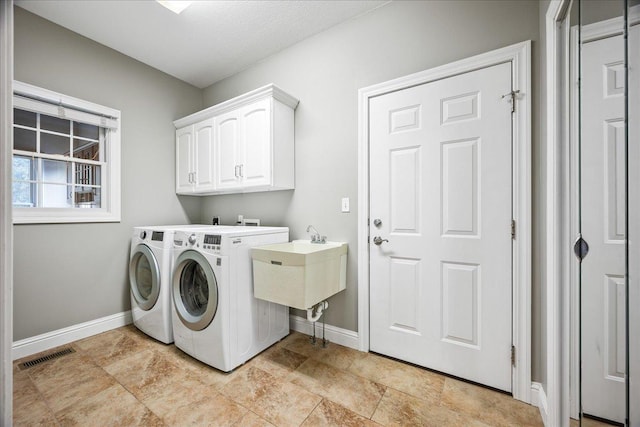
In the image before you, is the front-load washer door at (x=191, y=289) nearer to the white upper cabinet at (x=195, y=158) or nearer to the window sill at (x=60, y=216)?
the white upper cabinet at (x=195, y=158)

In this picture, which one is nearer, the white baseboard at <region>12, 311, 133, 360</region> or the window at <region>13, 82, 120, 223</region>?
the white baseboard at <region>12, 311, 133, 360</region>

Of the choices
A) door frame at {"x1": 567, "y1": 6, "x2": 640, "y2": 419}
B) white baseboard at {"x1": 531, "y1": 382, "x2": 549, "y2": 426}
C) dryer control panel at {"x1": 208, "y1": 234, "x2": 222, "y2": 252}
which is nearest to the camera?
door frame at {"x1": 567, "y1": 6, "x2": 640, "y2": 419}

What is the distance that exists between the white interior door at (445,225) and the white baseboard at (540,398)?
0.12 metres

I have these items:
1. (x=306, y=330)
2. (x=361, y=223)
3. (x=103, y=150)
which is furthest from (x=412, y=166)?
(x=103, y=150)

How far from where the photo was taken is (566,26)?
118cm

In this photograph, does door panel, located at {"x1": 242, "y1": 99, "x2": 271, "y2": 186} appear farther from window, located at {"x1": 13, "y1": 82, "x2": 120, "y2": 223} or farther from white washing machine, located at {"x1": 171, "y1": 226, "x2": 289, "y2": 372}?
window, located at {"x1": 13, "y1": 82, "x2": 120, "y2": 223}

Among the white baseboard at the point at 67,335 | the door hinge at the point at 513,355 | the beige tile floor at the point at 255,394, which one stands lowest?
the beige tile floor at the point at 255,394

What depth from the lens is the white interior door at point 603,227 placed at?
71 centimetres

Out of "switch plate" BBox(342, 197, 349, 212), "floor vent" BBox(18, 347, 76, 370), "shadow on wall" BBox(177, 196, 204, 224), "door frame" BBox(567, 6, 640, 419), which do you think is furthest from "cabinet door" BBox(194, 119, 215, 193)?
"door frame" BBox(567, 6, 640, 419)

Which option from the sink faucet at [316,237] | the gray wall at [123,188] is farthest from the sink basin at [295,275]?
the gray wall at [123,188]

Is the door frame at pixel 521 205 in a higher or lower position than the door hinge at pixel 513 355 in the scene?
higher

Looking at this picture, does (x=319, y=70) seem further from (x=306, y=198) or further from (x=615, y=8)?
(x=615, y=8)

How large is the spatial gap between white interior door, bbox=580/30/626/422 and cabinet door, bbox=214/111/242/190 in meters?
2.29

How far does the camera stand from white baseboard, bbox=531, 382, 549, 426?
1345 millimetres
